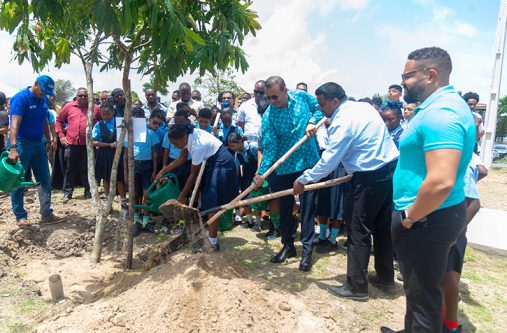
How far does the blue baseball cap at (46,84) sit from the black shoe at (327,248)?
385 centimetres

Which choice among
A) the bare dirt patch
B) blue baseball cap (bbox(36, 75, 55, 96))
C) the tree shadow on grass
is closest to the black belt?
the tree shadow on grass

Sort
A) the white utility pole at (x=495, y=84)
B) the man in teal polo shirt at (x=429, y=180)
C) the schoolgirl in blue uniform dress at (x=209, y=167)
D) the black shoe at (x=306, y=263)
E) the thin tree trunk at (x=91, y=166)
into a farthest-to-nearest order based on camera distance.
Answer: the white utility pole at (x=495, y=84) → the schoolgirl in blue uniform dress at (x=209, y=167) → the black shoe at (x=306, y=263) → the thin tree trunk at (x=91, y=166) → the man in teal polo shirt at (x=429, y=180)

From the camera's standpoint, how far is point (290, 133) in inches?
160

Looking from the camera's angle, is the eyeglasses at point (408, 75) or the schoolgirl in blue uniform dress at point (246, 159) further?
the schoolgirl in blue uniform dress at point (246, 159)

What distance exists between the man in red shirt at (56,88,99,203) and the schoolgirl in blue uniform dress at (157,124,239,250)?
2.76 meters

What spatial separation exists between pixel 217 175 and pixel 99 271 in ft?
5.29

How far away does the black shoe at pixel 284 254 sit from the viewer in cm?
414

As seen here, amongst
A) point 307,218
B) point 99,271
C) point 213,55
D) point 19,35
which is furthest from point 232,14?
point 99,271

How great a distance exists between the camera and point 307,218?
392 cm

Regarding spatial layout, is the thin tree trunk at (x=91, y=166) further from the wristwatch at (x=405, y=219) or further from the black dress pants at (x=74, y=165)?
the wristwatch at (x=405, y=219)

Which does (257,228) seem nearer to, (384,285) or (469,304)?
(384,285)

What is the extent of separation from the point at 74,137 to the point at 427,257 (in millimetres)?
5900

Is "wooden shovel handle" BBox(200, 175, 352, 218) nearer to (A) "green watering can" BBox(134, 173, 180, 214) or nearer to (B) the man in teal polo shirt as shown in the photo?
(A) "green watering can" BBox(134, 173, 180, 214)

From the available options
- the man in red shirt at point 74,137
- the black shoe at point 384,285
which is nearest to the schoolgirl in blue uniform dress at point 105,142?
the man in red shirt at point 74,137
